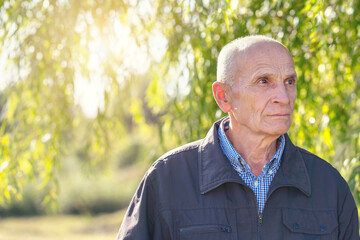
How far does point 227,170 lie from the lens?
5.68ft

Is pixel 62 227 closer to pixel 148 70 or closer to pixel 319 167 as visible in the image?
pixel 148 70

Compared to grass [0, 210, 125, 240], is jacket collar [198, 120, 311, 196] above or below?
above

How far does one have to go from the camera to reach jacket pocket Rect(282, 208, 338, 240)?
66.7 inches

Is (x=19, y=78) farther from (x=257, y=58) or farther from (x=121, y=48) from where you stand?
(x=257, y=58)

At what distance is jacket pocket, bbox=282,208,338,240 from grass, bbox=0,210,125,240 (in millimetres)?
9085

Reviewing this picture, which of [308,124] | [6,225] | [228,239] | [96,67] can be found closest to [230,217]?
[228,239]

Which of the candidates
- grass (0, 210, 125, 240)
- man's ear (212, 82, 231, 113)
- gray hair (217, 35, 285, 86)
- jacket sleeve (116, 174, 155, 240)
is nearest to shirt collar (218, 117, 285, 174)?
man's ear (212, 82, 231, 113)

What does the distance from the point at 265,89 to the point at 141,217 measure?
637mm

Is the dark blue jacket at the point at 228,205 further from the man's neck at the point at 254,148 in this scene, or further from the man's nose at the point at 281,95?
the man's nose at the point at 281,95

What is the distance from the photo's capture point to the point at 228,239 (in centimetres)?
167

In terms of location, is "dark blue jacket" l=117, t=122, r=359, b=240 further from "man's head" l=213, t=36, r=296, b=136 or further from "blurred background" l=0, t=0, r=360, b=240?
"blurred background" l=0, t=0, r=360, b=240

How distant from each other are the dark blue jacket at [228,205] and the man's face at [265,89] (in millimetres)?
142

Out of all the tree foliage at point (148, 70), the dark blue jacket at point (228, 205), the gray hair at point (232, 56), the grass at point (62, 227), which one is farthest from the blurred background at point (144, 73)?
the grass at point (62, 227)

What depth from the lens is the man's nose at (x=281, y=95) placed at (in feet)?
5.82
